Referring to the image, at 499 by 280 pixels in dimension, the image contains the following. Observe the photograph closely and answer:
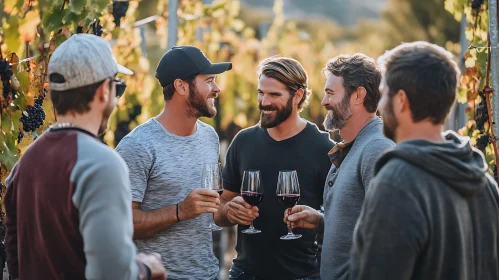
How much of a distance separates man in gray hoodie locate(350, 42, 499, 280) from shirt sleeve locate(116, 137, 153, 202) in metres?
1.44

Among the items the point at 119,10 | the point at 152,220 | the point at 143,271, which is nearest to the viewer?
the point at 143,271

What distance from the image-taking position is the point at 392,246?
7.73 ft

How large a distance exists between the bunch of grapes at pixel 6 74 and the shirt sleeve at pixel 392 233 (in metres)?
1.87

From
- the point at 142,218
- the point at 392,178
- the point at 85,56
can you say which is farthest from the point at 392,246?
the point at 142,218

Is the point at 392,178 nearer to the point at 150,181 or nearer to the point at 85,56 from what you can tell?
the point at 85,56

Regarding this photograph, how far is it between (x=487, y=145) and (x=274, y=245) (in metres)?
1.29

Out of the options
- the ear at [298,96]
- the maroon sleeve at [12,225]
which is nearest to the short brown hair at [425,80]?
the maroon sleeve at [12,225]

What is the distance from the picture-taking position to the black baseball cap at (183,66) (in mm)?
4062

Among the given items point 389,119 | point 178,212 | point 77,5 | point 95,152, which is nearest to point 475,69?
point 178,212

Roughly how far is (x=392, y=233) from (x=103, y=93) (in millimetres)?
984

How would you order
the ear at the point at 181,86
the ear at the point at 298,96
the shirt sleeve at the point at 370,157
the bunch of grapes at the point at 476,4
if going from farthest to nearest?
the bunch of grapes at the point at 476,4 < the ear at the point at 298,96 < the ear at the point at 181,86 < the shirt sleeve at the point at 370,157

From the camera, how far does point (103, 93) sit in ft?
8.76

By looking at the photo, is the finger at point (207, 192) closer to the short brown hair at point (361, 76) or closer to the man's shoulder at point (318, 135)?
the short brown hair at point (361, 76)

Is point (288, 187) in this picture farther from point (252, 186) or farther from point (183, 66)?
point (183, 66)
